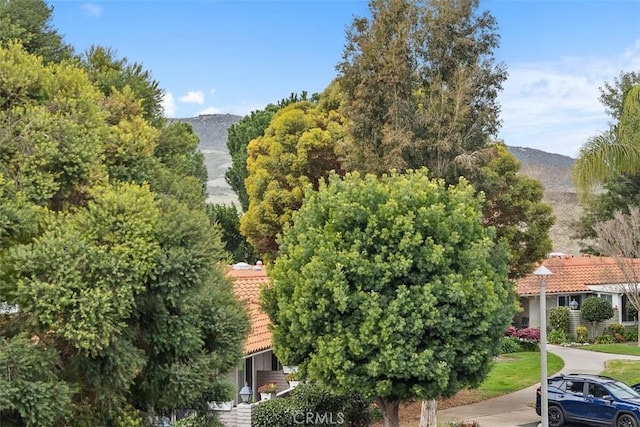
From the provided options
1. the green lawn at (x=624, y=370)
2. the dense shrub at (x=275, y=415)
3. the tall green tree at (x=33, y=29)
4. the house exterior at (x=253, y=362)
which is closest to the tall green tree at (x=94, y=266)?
the tall green tree at (x=33, y=29)

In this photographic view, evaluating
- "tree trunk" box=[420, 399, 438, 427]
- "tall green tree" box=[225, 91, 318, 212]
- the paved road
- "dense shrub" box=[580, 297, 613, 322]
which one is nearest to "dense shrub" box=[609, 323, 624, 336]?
"dense shrub" box=[580, 297, 613, 322]

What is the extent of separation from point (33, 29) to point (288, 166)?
1784cm

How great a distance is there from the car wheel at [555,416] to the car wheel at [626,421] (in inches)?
65.1

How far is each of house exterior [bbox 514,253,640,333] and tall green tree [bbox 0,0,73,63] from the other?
94.2 ft

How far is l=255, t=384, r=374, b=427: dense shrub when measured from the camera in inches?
757

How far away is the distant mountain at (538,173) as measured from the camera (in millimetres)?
56781

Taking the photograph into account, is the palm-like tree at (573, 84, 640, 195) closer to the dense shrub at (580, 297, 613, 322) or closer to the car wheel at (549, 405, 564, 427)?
the dense shrub at (580, 297, 613, 322)

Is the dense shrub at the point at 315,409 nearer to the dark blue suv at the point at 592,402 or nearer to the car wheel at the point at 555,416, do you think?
the car wheel at the point at 555,416

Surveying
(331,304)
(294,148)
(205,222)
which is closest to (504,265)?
(331,304)

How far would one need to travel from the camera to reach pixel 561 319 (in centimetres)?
3775

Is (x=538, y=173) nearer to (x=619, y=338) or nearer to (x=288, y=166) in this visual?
(x=619, y=338)

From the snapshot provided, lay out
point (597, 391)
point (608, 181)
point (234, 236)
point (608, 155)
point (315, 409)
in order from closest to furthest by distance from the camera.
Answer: point (315, 409) → point (597, 391) → point (608, 155) → point (608, 181) → point (234, 236)

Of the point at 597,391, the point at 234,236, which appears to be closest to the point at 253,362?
the point at 597,391

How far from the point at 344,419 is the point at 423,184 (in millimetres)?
7210
